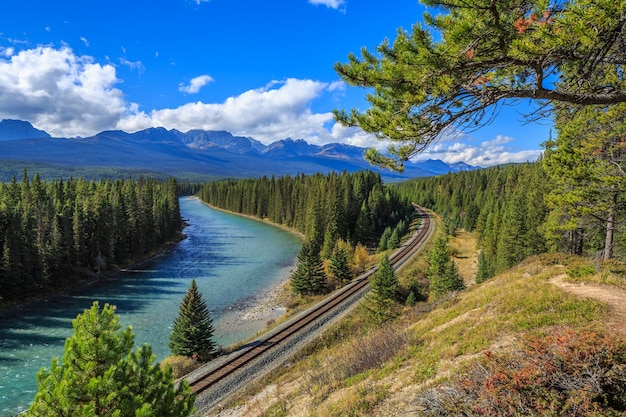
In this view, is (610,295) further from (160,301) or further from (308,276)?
(160,301)

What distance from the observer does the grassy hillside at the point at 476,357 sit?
7.20 meters

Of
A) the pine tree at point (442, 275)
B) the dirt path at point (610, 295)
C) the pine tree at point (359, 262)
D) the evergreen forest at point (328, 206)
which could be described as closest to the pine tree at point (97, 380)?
the dirt path at point (610, 295)

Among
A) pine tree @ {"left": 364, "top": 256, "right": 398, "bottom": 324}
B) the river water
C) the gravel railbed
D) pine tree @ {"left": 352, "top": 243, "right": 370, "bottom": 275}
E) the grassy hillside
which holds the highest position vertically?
the grassy hillside

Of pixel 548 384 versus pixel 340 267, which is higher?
pixel 548 384

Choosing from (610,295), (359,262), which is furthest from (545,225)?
(359,262)

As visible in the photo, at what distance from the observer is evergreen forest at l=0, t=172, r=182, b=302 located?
125ft

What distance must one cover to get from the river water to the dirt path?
23172mm

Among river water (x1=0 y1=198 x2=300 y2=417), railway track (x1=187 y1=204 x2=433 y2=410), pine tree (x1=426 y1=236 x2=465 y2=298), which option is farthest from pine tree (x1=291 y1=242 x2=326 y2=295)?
pine tree (x1=426 y1=236 x2=465 y2=298)

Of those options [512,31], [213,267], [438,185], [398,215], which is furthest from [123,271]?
[438,185]

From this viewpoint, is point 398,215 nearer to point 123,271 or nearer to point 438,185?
point 123,271

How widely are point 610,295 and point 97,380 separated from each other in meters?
17.3

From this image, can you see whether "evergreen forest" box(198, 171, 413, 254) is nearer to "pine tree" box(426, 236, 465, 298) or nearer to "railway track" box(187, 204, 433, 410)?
"railway track" box(187, 204, 433, 410)

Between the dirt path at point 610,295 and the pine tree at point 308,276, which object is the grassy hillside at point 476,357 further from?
the pine tree at point 308,276

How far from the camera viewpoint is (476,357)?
10305 mm
